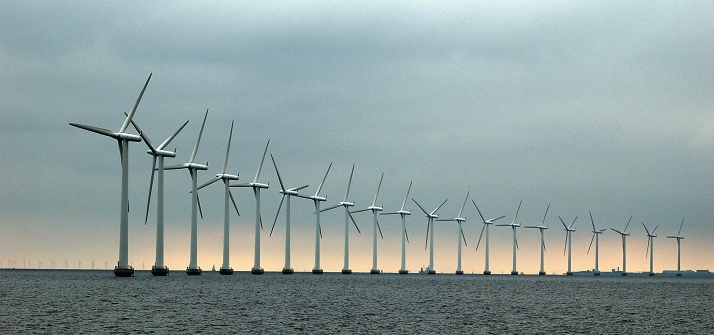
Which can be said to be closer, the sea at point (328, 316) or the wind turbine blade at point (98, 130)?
the sea at point (328, 316)

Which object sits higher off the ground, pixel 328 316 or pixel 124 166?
pixel 124 166

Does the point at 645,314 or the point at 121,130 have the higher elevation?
the point at 121,130

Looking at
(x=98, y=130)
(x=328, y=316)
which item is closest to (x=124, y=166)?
(x=98, y=130)

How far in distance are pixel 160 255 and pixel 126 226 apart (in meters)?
28.1

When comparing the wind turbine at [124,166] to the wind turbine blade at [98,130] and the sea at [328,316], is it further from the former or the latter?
the sea at [328,316]

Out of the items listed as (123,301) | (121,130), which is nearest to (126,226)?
(121,130)

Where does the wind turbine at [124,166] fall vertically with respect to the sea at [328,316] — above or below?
above

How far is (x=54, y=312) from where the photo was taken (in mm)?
90375

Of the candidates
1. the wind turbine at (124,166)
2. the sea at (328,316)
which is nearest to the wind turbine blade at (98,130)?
the wind turbine at (124,166)

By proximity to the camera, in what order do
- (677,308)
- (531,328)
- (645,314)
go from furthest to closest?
(677,308), (645,314), (531,328)

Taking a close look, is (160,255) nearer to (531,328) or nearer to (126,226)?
(126,226)

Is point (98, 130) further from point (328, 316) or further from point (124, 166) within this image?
point (328, 316)

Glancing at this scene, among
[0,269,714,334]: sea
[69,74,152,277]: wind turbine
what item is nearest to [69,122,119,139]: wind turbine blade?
[69,74,152,277]: wind turbine

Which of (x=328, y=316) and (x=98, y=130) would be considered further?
(x=98, y=130)
